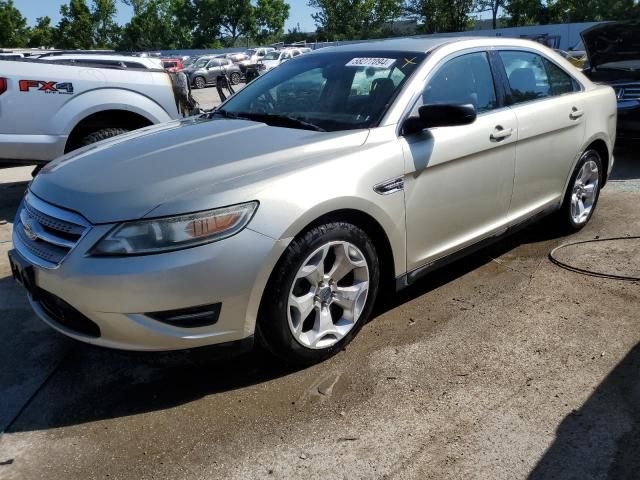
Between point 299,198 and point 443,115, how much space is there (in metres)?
0.98

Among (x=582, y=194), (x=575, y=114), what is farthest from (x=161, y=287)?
(x=582, y=194)

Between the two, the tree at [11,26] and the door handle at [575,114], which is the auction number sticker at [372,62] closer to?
the door handle at [575,114]

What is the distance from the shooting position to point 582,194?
4980 millimetres

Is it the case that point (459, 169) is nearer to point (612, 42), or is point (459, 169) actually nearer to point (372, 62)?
point (372, 62)

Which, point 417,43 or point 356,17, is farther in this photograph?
point 356,17

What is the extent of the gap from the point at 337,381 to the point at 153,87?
4412mm

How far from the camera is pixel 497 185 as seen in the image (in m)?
3.85

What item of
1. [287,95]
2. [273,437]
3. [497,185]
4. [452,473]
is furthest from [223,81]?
[452,473]

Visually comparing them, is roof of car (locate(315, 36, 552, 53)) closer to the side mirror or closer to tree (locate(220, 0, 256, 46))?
the side mirror

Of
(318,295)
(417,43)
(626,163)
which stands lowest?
(626,163)

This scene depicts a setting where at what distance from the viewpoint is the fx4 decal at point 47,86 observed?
560 cm

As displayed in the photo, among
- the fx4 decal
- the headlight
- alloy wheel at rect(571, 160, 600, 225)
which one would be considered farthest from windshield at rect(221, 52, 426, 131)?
the fx4 decal

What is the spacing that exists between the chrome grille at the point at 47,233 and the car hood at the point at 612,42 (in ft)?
24.0

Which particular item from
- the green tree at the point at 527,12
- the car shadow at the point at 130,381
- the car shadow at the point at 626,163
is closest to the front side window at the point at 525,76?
the car shadow at the point at 130,381
